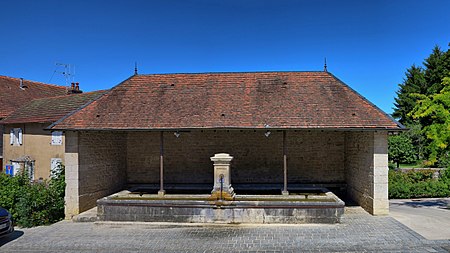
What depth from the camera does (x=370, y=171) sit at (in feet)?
35.0

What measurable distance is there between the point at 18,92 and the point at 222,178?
18.8 meters

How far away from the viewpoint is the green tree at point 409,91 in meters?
31.6

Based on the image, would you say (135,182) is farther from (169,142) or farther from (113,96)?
(113,96)

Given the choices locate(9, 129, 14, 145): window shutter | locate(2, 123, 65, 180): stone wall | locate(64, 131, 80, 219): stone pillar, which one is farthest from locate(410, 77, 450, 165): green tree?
locate(9, 129, 14, 145): window shutter

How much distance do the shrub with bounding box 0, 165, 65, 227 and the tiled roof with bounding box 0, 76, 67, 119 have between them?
449 inches

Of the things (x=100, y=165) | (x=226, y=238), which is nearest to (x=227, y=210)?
(x=226, y=238)

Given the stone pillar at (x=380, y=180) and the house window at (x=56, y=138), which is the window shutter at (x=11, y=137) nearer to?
the house window at (x=56, y=138)

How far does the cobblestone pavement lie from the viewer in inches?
300

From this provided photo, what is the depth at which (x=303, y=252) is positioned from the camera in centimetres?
726

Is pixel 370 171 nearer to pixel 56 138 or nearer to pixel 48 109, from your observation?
pixel 56 138

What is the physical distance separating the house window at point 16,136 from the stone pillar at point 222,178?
1316cm

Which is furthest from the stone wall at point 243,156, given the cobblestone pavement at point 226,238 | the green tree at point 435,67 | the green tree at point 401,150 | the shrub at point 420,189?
the green tree at point 435,67

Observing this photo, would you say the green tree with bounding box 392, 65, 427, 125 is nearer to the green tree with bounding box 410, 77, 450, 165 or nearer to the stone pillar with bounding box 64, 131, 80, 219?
the green tree with bounding box 410, 77, 450, 165

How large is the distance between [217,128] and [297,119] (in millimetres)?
2628
